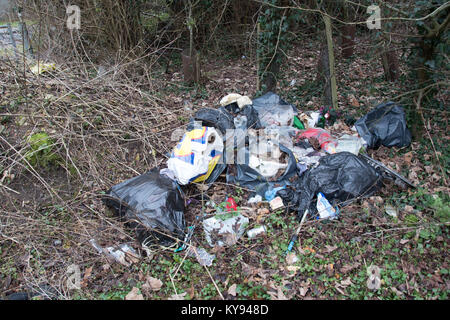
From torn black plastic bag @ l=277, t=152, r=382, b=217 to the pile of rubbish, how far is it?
1 cm

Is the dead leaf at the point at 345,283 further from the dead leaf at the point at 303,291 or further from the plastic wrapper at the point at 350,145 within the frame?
the plastic wrapper at the point at 350,145

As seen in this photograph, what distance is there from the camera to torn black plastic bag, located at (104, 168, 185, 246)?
3.15 m

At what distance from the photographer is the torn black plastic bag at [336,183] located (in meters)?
3.44

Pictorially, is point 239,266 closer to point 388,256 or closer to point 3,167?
point 388,256

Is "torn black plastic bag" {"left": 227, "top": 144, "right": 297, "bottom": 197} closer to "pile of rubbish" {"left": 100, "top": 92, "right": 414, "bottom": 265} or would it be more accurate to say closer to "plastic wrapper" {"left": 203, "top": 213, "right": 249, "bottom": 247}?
"pile of rubbish" {"left": 100, "top": 92, "right": 414, "bottom": 265}

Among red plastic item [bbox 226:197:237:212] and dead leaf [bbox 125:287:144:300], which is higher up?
red plastic item [bbox 226:197:237:212]

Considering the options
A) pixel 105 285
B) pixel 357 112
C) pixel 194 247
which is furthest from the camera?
pixel 357 112

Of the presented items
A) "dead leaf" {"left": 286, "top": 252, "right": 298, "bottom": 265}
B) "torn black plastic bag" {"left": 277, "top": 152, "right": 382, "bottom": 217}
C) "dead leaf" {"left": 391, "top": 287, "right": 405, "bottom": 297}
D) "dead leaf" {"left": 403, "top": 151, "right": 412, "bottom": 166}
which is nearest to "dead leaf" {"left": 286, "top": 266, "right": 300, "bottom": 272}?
"dead leaf" {"left": 286, "top": 252, "right": 298, "bottom": 265}

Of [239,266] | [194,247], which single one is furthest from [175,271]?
[239,266]

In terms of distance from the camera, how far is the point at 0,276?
3.02 m

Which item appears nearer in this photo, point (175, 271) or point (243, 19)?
point (175, 271)

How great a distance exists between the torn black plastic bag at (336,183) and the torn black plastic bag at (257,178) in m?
0.18

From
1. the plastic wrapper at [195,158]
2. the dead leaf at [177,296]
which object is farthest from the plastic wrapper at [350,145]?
the dead leaf at [177,296]

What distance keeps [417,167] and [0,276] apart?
4.66m
